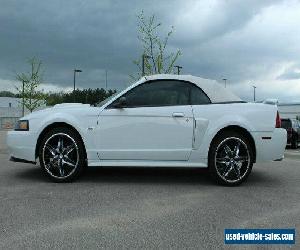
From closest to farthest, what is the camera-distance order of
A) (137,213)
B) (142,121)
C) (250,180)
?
(137,213), (142,121), (250,180)

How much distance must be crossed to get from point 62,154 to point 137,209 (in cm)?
202

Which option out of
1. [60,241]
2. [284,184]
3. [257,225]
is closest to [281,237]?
[257,225]

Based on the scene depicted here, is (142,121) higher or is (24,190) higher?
(142,121)

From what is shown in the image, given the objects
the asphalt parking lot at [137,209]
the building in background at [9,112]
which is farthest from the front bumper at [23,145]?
the building in background at [9,112]

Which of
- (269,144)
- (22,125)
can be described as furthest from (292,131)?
(22,125)

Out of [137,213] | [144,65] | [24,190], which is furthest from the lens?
[144,65]

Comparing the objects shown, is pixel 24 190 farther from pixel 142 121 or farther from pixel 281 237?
pixel 281 237

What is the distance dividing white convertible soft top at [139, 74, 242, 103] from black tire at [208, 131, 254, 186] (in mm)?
601

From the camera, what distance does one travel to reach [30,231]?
13.2 feet

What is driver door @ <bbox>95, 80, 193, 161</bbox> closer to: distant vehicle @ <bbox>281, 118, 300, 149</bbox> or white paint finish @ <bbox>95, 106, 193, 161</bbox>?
white paint finish @ <bbox>95, 106, 193, 161</bbox>

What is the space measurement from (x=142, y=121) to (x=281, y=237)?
297 centimetres

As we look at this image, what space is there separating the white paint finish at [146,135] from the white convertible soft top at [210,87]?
53 centimetres

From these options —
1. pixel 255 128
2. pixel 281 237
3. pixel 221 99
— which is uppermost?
pixel 221 99

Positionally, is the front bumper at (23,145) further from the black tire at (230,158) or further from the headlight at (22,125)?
the black tire at (230,158)
